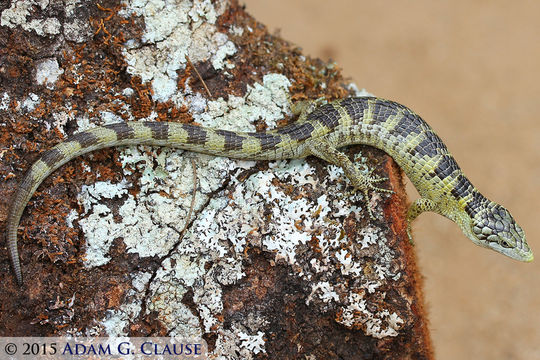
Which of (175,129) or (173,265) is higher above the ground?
(175,129)

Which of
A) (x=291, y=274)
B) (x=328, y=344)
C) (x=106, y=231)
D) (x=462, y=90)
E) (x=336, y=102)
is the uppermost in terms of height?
(x=462, y=90)

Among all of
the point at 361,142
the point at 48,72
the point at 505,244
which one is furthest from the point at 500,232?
the point at 48,72

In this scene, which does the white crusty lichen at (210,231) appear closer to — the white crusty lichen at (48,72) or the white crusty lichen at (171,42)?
the white crusty lichen at (171,42)

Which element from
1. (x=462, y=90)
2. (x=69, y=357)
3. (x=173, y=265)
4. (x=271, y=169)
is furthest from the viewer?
(x=462, y=90)

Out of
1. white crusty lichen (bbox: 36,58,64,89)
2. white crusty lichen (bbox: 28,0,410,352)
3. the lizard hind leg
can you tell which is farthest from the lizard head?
white crusty lichen (bbox: 36,58,64,89)

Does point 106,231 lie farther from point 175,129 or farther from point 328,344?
point 328,344

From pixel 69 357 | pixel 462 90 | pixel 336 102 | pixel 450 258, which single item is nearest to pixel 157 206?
pixel 69 357
